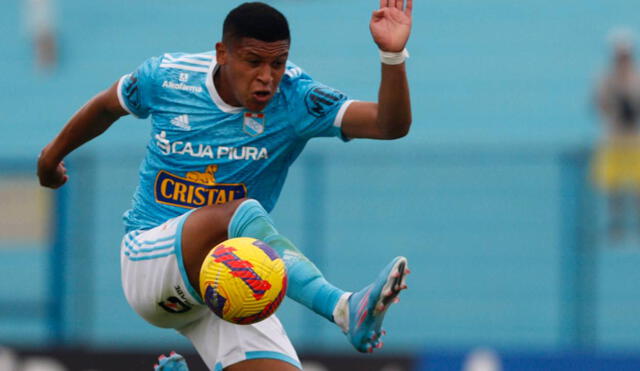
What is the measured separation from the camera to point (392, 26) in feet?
15.3

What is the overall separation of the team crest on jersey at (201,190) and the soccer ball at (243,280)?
54 centimetres

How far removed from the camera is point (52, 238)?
9.90 meters

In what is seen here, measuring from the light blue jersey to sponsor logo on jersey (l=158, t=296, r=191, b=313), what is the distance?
1.21ft

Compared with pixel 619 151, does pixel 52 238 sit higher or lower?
lower

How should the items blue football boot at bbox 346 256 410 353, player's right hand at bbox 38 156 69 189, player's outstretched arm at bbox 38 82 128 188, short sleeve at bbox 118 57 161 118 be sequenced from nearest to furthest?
1. blue football boot at bbox 346 256 410 353
2. short sleeve at bbox 118 57 161 118
3. player's outstretched arm at bbox 38 82 128 188
4. player's right hand at bbox 38 156 69 189

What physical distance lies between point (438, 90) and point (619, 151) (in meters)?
3.52

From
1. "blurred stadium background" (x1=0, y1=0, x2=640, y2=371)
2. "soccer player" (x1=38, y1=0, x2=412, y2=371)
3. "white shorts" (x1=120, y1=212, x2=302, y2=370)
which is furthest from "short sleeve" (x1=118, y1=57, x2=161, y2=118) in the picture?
"blurred stadium background" (x1=0, y1=0, x2=640, y2=371)

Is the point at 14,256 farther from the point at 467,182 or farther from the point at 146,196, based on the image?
the point at 146,196

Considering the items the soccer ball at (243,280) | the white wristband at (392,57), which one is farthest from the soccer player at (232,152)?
the soccer ball at (243,280)

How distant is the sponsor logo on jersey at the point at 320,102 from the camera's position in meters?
4.98

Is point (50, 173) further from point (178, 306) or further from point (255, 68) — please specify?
point (255, 68)

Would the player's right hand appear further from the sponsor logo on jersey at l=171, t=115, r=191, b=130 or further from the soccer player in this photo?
the sponsor logo on jersey at l=171, t=115, r=191, b=130

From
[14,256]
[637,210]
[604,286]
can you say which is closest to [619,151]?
[637,210]

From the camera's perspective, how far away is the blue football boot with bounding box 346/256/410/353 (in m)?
4.46
